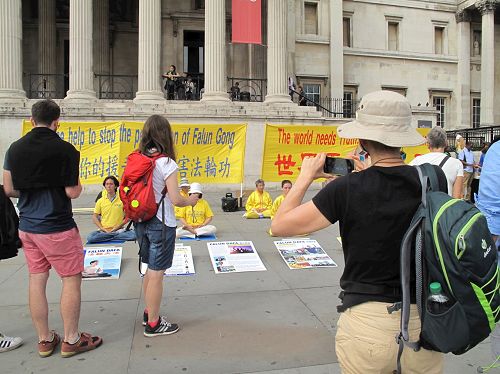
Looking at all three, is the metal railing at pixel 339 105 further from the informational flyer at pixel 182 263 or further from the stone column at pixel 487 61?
the informational flyer at pixel 182 263

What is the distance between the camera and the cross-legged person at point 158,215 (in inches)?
150

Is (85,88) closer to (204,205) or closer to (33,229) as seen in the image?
(204,205)

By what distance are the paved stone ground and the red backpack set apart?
1181 mm

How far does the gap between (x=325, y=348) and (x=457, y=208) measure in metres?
2.46

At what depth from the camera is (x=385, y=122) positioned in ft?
6.28

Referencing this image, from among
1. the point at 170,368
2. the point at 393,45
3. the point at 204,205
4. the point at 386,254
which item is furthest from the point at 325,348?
the point at 393,45

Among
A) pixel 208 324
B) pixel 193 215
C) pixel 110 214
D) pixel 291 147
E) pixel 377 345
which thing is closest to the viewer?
pixel 377 345

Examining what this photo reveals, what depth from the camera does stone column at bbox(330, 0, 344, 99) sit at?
27062mm

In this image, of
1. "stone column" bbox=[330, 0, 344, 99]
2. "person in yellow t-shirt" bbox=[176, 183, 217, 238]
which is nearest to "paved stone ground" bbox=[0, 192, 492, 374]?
"person in yellow t-shirt" bbox=[176, 183, 217, 238]

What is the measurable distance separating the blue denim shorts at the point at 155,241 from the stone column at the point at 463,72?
31.2 meters

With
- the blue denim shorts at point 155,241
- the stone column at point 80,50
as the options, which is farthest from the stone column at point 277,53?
the blue denim shorts at point 155,241

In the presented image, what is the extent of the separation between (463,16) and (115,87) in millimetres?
24255

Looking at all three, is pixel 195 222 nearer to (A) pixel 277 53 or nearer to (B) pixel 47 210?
(B) pixel 47 210

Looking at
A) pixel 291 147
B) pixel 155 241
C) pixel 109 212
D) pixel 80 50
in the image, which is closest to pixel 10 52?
pixel 80 50
